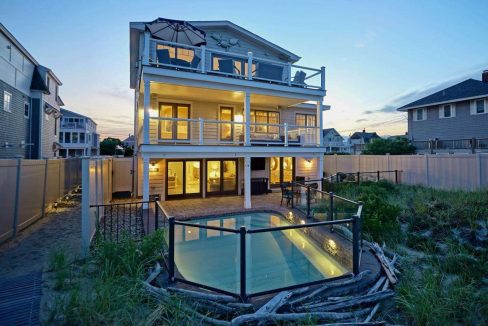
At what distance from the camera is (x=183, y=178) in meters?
12.9

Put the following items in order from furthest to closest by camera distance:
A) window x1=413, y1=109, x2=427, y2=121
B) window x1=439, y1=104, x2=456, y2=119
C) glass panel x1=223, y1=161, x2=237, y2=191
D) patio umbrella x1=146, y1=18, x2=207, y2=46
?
window x1=413, y1=109, x2=427, y2=121 → window x1=439, y1=104, x2=456, y2=119 → glass panel x1=223, y1=161, x2=237, y2=191 → patio umbrella x1=146, y1=18, x2=207, y2=46

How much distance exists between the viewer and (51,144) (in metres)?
20.0

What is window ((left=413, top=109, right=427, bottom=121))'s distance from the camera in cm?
2244

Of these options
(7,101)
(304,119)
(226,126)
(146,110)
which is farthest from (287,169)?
(7,101)

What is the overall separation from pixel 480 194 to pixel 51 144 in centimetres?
2635

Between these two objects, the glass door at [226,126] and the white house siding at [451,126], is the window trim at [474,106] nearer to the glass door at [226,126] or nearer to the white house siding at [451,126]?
the white house siding at [451,126]

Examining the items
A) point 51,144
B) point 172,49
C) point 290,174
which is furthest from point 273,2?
point 51,144

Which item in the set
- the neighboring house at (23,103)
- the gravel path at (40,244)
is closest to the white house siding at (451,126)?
the gravel path at (40,244)

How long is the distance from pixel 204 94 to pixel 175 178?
4.44 m

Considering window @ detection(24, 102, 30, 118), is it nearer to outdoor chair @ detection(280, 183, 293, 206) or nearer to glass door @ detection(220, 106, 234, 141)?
glass door @ detection(220, 106, 234, 141)

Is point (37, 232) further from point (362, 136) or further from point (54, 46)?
point (362, 136)

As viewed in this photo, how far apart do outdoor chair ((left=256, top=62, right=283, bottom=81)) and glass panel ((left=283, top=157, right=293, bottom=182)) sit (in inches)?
218

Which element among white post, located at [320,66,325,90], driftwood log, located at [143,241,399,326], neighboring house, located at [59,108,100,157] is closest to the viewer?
driftwood log, located at [143,241,399,326]

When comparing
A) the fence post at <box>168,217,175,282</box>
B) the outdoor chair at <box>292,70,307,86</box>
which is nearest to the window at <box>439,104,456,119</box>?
the outdoor chair at <box>292,70,307,86</box>
